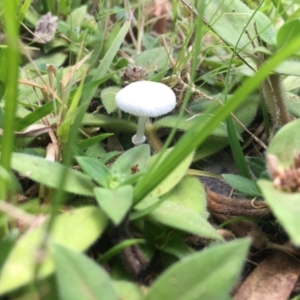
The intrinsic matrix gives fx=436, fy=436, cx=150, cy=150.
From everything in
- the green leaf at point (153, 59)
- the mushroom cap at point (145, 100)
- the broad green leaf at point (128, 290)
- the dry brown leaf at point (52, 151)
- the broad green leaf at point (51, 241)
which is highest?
the mushroom cap at point (145, 100)

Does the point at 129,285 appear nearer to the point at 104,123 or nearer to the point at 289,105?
the point at 104,123

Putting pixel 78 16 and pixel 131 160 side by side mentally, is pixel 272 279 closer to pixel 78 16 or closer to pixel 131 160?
pixel 131 160

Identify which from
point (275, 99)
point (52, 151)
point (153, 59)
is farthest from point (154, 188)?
point (153, 59)

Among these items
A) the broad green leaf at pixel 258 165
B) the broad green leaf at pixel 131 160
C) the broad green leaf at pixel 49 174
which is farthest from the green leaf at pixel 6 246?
the broad green leaf at pixel 258 165

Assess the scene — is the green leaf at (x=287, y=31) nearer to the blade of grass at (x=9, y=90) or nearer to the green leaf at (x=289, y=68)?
the green leaf at (x=289, y=68)

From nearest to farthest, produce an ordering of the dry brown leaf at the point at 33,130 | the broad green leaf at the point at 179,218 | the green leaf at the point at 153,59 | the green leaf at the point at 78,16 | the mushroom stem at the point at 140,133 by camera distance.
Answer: the broad green leaf at the point at 179,218
the dry brown leaf at the point at 33,130
the mushroom stem at the point at 140,133
the green leaf at the point at 153,59
the green leaf at the point at 78,16

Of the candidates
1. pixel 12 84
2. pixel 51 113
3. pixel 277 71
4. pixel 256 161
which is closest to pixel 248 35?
pixel 277 71
